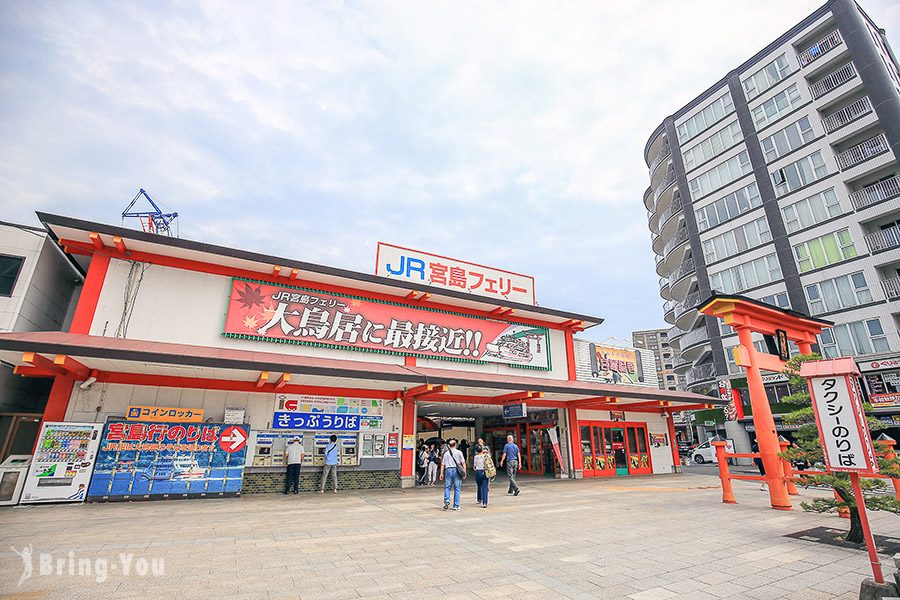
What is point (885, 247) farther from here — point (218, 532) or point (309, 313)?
point (218, 532)

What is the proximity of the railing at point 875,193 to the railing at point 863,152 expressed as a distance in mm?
1777

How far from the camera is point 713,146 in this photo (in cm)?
3616

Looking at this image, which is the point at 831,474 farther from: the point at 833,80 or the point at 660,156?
the point at 660,156

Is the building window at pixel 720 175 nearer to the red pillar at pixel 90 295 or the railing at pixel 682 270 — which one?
the railing at pixel 682 270

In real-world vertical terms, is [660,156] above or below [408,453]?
above

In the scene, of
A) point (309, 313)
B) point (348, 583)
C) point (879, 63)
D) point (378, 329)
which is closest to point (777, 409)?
point (879, 63)

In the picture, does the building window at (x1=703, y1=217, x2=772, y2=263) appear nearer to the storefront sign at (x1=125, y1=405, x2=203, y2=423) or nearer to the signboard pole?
the signboard pole

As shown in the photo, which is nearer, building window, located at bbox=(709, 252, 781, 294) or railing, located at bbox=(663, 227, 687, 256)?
building window, located at bbox=(709, 252, 781, 294)

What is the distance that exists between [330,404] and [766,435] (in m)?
12.9

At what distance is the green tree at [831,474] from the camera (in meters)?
7.15

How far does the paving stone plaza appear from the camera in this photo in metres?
4.91

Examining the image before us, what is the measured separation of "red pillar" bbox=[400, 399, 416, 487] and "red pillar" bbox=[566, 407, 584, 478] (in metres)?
7.62

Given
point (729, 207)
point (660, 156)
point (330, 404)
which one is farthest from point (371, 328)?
point (660, 156)

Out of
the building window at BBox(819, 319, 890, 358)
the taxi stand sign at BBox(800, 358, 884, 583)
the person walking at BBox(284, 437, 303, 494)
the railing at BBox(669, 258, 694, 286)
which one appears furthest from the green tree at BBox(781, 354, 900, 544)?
the railing at BBox(669, 258, 694, 286)
